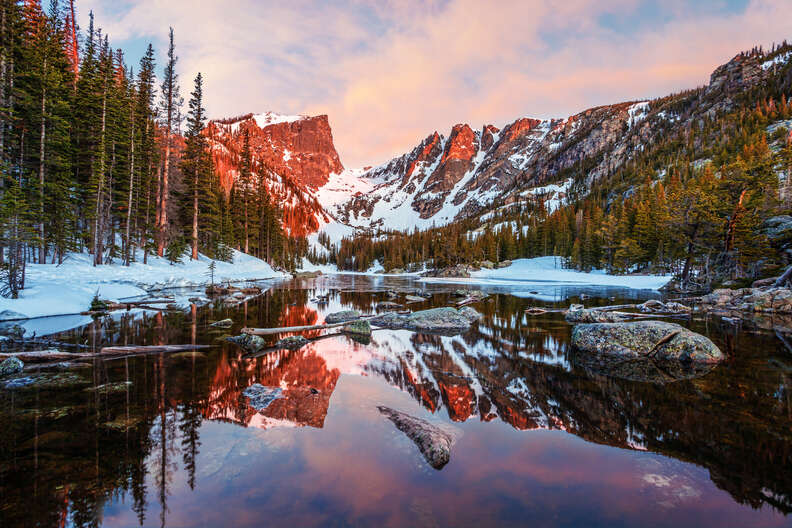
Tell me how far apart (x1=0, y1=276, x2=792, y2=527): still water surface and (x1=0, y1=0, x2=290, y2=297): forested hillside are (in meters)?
13.0

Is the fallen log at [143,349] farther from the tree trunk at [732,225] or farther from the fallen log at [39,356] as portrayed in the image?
the tree trunk at [732,225]

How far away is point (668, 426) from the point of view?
5207 millimetres

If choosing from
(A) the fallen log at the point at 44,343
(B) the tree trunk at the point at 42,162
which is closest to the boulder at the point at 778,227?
(A) the fallen log at the point at 44,343

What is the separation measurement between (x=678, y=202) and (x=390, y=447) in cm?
4219

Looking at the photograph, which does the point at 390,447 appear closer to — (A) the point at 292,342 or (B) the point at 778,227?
(A) the point at 292,342

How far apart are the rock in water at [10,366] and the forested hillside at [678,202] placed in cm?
3874

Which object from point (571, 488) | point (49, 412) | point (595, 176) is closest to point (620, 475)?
point (571, 488)

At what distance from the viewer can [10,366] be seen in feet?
23.3

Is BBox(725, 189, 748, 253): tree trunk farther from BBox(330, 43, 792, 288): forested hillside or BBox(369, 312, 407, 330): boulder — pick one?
BBox(369, 312, 407, 330): boulder

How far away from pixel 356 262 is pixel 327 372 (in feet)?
443

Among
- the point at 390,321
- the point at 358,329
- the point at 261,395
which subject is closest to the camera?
the point at 261,395

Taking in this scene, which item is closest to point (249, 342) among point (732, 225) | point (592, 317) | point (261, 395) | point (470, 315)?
point (261, 395)

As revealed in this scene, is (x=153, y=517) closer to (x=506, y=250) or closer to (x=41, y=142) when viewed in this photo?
(x=41, y=142)

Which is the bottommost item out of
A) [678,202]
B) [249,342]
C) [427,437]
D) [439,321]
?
[427,437]
